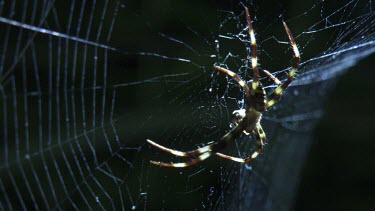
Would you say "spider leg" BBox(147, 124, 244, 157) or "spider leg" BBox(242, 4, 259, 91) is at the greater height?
"spider leg" BBox(242, 4, 259, 91)

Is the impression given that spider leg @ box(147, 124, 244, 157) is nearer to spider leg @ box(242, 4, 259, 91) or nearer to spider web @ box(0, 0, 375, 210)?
spider leg @ box(242, 4, 259, 91)

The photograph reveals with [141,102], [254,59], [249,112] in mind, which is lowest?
[141,102]

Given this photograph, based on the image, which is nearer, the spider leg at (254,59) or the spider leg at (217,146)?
the spider leg at (254,59)

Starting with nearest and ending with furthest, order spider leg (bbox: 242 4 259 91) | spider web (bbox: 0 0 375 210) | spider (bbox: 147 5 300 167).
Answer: spider leg (bbox: 242 4 259 91) → spider (bbox: 147 5 300 167) → spider web (bbox: 0 0 375 210)

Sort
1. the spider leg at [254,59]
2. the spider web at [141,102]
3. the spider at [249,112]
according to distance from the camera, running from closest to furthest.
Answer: the spider leg at [254,59]
the spider at [249,112]
the spider web at [141,102]

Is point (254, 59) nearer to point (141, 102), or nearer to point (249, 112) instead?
point (249, 112)

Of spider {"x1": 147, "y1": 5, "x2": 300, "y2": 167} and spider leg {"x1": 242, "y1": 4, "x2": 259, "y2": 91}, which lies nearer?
spider leg {"x1": 242, "y1": 4, "x2": 259, "y2": 91}

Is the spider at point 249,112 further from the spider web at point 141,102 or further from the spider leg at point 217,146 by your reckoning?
the spider web at point 141,102

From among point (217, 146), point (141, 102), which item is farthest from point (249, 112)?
point (141, 102)

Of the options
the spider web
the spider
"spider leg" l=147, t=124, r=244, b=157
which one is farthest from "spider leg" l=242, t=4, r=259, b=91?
the spider web

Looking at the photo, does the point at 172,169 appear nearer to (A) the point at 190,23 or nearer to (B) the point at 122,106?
(B) the point at 122,106

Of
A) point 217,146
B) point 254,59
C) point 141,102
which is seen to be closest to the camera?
point 254,59

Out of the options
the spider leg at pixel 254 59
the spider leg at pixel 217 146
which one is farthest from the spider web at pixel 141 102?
the spider leg at pixel 254 59
